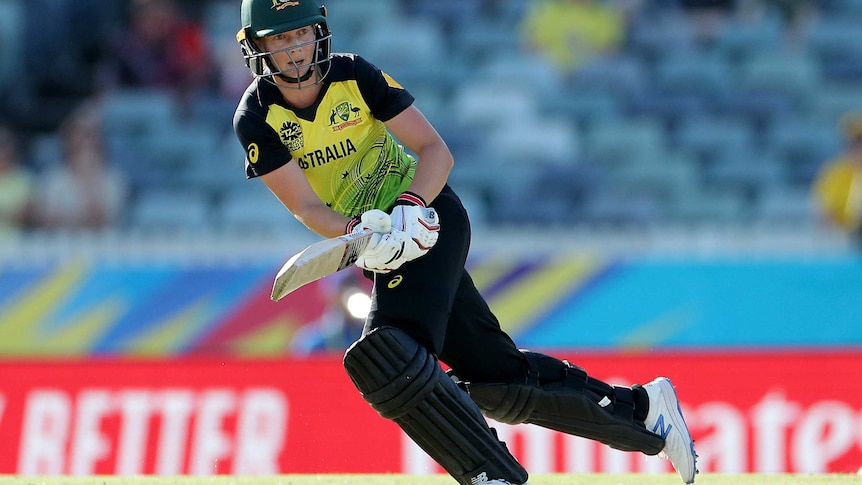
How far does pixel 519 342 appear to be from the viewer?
887 centimetres

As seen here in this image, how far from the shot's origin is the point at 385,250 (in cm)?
417

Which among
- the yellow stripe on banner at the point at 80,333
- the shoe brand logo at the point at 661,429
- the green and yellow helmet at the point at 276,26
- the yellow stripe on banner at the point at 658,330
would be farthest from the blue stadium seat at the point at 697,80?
the green and yellow helmet at the point at 276,26

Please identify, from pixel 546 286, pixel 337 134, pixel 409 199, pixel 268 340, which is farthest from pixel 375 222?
pixel 268 340

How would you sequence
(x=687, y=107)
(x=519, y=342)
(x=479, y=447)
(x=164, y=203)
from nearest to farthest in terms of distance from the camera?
(x=479, y=447) → (x=519, y=342) → (x=164, y=203) → (x=687, y=107)

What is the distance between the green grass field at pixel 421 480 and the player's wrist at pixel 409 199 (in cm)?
122

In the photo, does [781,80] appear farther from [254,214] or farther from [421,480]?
[421,480]

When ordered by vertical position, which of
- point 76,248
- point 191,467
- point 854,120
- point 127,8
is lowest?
point 191,467

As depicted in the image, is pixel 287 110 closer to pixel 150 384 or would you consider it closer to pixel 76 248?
pixel 150 384

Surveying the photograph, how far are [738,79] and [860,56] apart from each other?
41.5 inches

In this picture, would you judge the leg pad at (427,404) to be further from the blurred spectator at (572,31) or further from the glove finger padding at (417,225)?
the blurred spectator at (572,31)

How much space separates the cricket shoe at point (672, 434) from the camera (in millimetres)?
4875

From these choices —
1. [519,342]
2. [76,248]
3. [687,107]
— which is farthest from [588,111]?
[76,248]

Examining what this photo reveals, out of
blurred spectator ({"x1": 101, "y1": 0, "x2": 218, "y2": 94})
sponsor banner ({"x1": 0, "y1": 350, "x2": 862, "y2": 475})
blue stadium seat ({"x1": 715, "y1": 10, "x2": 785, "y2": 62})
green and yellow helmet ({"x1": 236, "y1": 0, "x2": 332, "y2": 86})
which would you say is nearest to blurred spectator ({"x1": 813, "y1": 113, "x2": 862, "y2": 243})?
A: blue stadium seat ({"x1": 715, "y1": 10, "x2": 785, "y2": 62})

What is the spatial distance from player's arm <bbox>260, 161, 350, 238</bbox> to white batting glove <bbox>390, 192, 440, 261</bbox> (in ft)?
0.67
